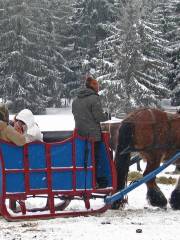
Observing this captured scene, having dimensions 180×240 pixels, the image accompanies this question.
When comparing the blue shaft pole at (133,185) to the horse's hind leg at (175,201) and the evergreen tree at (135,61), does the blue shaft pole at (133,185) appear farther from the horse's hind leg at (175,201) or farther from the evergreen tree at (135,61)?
the evergreen tree at (135,61)

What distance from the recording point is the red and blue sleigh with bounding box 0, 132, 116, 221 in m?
7.23

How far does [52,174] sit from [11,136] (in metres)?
0.77

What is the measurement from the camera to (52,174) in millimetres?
7418

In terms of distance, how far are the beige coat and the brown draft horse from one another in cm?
180

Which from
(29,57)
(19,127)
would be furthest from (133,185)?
(29,57)

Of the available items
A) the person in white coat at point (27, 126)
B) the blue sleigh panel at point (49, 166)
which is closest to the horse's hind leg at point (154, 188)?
the blue sleigh panel at point (49, 166)

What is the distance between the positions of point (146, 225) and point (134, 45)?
3508 cm

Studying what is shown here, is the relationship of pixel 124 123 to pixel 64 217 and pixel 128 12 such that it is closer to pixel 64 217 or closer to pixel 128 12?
pixel 64 217

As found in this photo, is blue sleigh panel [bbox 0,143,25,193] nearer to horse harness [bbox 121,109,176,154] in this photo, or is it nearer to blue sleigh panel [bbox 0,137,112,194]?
blue sleigh panel [bbox 0,137,112,194]

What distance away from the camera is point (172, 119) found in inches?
340

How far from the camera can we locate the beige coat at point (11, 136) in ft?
23.7

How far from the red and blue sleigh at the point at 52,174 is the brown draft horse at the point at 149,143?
22.5 inches

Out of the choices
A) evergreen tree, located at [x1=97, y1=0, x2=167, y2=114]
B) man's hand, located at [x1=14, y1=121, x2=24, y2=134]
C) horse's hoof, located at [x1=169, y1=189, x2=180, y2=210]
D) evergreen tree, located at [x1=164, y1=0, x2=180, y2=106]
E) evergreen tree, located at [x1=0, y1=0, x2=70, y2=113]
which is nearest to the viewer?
man's hand, located at [x1=14, y1=121, x2=24, y2=134]

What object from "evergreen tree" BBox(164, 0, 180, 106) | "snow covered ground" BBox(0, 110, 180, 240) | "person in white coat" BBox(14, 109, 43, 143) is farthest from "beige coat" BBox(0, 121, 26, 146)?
"evergreen tree" BBox(164, 0, 180, 106)
